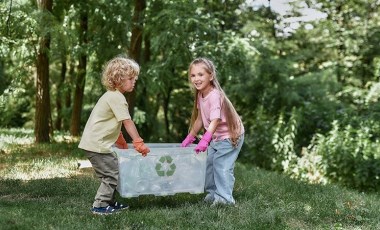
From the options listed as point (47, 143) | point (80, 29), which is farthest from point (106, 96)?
point (80, 29)

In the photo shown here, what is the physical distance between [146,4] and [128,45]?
1.08 metres

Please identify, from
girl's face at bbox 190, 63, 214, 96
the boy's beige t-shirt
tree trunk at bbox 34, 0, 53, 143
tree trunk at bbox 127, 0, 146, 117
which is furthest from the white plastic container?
tree trunk at bbox 34, 0, 53, 143

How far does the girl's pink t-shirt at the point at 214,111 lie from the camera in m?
4.79

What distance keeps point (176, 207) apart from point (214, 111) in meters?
1.08

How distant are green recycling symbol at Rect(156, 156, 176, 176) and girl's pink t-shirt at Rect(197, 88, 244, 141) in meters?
0.65

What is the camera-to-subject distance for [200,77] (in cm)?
491

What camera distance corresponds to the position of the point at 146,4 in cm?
1039

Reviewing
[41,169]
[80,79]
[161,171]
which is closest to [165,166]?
[161,171]

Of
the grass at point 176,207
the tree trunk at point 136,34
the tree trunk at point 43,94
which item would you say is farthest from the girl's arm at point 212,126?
the tree trunk at point 43,94

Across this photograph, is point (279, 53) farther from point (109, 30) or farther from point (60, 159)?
point (60, 159)

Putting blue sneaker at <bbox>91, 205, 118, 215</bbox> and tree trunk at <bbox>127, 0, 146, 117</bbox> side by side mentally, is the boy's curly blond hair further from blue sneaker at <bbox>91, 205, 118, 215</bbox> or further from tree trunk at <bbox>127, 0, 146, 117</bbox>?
tree trunk at <bbox>127, 0, 146, 117</bbox>

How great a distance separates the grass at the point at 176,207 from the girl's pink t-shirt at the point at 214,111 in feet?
2.60

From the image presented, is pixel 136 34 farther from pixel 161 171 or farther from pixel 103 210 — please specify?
pixel 103 210

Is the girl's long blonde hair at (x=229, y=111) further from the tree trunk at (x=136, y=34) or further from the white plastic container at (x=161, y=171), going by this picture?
the tree trunk at (x=136, y=34)
